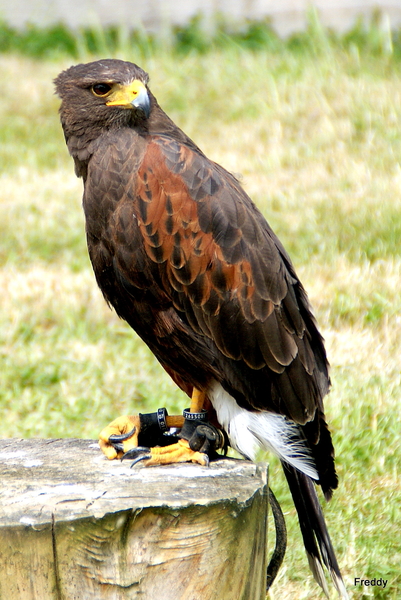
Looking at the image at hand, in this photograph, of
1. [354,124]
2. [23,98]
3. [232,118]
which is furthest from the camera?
[23,98]

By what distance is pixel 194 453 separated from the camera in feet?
9.48

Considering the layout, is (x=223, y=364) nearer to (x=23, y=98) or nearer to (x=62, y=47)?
(x=23, y=98)

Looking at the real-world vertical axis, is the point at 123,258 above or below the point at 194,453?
above

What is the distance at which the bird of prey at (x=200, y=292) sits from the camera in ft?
9.79

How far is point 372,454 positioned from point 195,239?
1720mm

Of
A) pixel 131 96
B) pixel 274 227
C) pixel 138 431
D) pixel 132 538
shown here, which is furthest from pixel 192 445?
pixel 274 227

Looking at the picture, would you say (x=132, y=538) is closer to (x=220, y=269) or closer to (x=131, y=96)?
(x=220, y=269)

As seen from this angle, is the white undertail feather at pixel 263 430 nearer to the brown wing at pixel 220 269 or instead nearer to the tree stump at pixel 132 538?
the brown wing at pixel 220 269

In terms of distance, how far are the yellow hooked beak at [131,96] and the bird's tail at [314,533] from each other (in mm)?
1558

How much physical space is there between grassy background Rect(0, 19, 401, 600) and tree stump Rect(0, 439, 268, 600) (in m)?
1.06

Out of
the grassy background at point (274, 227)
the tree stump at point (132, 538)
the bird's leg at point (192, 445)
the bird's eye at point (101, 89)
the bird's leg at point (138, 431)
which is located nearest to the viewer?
the tree stump at point (132, 538)

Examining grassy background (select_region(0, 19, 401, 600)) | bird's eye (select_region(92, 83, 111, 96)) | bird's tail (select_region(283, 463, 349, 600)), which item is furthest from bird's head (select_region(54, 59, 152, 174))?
grassy background (select_region(0, 19, 401, 600))

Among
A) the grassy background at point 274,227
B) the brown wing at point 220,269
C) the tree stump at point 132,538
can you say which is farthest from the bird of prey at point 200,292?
the grassy background at point 274,227

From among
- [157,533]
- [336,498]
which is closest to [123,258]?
[157,533]
